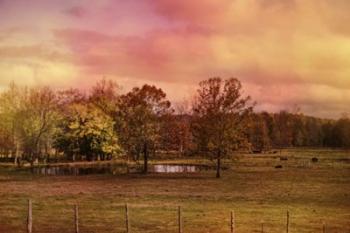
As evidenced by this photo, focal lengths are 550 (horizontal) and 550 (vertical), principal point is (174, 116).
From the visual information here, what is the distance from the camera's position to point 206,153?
85562 mm

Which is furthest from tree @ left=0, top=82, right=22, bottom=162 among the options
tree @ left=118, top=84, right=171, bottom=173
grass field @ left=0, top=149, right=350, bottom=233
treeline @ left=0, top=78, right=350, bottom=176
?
grass field @ left=0, top=149, right=350, bottom=233

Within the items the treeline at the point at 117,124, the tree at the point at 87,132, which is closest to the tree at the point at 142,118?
the treeline at the point at 117,124

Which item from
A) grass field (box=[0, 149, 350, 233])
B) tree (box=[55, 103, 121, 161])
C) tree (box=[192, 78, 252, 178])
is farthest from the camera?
tree (box=[55, 103, 121, 161])

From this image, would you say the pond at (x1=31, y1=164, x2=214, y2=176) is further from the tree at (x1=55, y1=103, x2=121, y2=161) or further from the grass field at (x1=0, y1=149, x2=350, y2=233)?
the grass field at (x1=0, y1=149, x2=350, y2=233)

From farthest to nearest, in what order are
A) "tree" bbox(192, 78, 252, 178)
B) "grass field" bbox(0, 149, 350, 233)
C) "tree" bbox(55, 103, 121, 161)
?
"tree" bbox(55, 103, 121, 161) → "tree" bbox(192, 78, 252, 178) → "grass field" bbox(0, 149, 350, 233)

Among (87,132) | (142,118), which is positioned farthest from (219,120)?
(87,132)

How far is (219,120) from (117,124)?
71.2 feet

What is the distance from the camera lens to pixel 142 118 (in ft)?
298

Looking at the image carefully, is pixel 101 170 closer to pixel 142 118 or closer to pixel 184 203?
pixel 142 118

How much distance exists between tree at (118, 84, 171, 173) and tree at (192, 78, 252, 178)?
7.97 meters

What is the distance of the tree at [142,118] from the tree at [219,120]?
7972mm

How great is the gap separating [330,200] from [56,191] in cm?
2848

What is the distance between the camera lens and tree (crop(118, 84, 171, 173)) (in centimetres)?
9075

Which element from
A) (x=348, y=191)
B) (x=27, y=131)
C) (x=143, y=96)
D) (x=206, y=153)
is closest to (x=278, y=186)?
(x=348, y=191)
